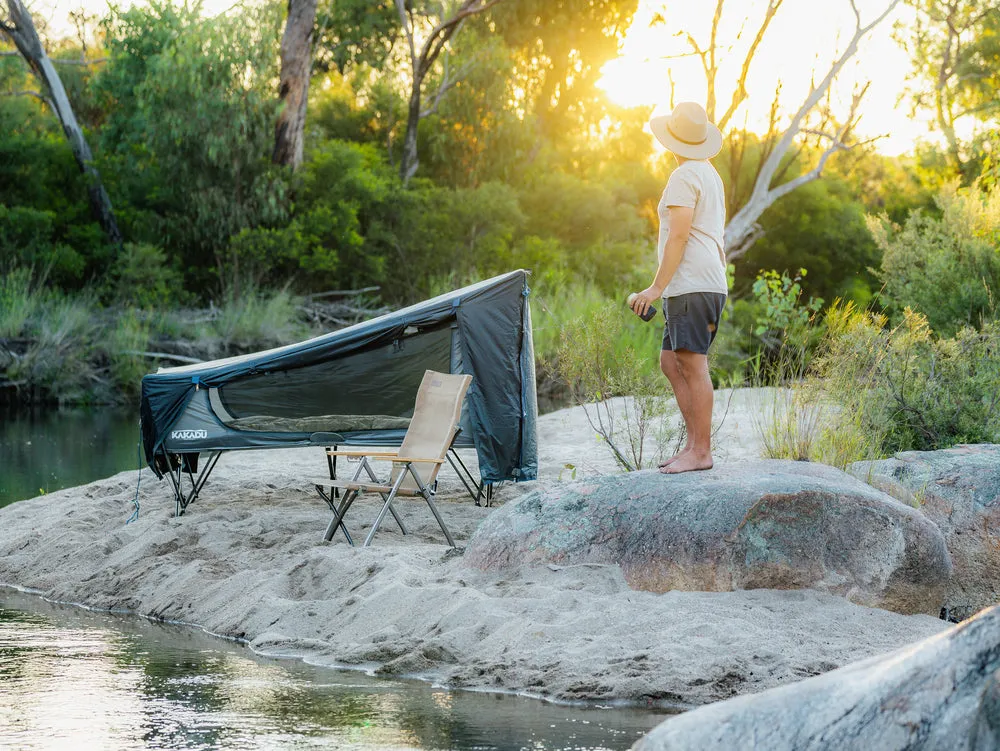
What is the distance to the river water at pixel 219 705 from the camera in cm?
398

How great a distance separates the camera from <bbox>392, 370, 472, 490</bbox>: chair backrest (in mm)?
7427

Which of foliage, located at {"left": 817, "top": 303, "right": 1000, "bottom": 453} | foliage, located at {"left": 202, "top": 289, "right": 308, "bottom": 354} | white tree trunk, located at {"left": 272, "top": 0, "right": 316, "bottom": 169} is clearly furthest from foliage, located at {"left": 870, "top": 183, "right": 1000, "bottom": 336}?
white tree trunk, located at {"left": 272, "top": 0, "right": 316, "bottom": 169}

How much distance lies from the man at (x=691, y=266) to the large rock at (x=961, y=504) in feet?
4.12

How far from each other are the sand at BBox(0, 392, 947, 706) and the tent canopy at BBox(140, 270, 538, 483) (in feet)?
1.48

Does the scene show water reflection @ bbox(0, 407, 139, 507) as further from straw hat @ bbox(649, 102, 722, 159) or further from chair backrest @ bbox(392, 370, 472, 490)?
straw hat @ bbox(649, 102, 722, 159)

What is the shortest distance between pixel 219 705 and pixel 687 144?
324 centimetres

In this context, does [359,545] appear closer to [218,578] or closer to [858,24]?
[218,578]

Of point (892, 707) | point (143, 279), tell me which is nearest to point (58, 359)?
point (143, 279)

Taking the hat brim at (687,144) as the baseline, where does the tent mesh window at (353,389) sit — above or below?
below

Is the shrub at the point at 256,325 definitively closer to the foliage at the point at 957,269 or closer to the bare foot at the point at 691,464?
the foliage at the point at 957,269

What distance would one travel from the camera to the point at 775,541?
17.6ft

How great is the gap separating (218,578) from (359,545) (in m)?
0.80

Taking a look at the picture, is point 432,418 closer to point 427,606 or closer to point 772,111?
point 427,606

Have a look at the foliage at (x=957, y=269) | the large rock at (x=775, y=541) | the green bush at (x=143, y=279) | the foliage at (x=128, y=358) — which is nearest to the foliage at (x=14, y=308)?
the foliage at (x=128, y=358)
